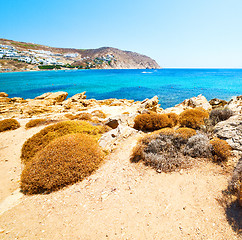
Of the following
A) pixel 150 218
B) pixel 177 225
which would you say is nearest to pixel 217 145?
pixel 177 225

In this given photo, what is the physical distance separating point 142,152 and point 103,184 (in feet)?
7.50

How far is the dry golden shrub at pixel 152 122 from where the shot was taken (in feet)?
33.2

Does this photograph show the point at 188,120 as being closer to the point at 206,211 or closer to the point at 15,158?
the point at 206,211

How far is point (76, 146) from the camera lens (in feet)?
20.4

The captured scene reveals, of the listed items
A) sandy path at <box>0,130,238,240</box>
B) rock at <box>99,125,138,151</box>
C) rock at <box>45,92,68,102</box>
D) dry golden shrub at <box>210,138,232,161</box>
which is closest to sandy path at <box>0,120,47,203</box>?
sandy path at <box>0,130,238,240</box>

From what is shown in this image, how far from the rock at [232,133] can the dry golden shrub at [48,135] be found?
7197 mm

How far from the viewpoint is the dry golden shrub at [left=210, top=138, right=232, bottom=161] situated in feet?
17.7

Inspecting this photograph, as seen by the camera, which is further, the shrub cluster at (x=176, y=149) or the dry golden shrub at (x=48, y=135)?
the dry golden shrub at (x=48, y=135)

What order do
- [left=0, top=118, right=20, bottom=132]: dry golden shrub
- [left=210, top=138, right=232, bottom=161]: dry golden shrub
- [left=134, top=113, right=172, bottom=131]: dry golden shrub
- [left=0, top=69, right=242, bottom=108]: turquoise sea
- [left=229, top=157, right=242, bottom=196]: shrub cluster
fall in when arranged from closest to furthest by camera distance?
[left=229, top=157, right=242, bottom=196]: shrub cluster < [left=210, top=138, right=232, bottom=161]: dry golden shrub < [left=134, top=113, right=172, bottom=131]: dry golden shrub < [left=0, top=118, right=20, bottom=132]: dry golden shrub < [left=0, top=69, right=242, bottom=108]: turquoise sea

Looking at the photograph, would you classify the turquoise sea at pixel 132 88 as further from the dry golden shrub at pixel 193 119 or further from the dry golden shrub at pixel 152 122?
the dry golden shrub at pixel 152 122

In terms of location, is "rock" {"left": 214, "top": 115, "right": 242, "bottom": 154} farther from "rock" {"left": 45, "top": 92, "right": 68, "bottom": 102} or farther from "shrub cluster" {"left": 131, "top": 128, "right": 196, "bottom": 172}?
"rock" {"left": 45, "top": 92, "right": 68, "bottom": 102}

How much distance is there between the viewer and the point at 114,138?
8.23m

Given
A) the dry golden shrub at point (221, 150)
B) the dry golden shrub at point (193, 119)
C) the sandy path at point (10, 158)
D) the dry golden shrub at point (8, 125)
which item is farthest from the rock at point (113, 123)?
the dry golden shrub at point (8, 125)

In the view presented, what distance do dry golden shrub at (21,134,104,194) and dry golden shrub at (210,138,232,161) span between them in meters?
5.29
